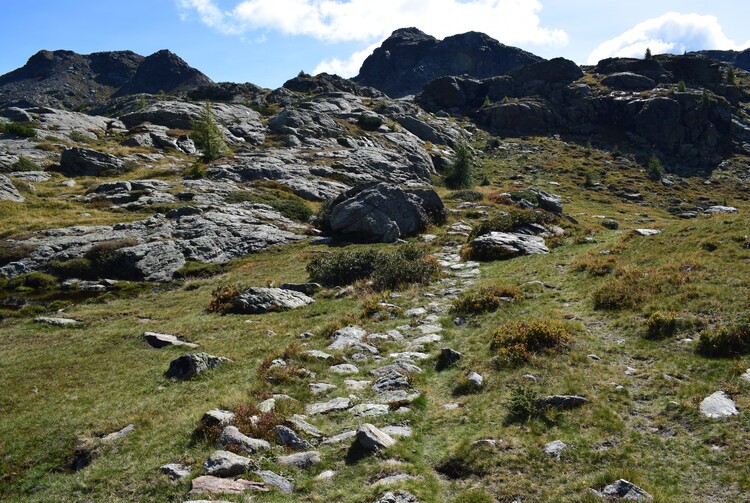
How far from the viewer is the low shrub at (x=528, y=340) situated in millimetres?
14818

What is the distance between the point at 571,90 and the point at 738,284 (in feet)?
516

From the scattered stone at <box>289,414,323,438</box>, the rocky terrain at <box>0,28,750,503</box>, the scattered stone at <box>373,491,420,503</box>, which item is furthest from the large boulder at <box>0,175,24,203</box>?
the scattered stone at <box>373,491,420,503</box>

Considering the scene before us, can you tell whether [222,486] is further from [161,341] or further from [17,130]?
[17,130]

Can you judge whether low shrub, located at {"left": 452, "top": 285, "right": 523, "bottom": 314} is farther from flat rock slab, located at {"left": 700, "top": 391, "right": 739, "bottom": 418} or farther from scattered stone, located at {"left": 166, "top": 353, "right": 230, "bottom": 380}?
scattered stone, located at {"left": 166, "top": 353, "right": 230, "bottom": 380}

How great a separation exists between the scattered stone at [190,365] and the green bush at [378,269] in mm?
11884

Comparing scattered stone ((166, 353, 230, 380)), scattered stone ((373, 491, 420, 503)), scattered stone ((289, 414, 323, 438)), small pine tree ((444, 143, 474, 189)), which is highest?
small pine tree ((444, 143, 474, 189))

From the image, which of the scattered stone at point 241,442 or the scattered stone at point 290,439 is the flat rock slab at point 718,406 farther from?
the scattered stone at point 241,442

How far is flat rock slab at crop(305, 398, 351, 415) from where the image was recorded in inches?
519

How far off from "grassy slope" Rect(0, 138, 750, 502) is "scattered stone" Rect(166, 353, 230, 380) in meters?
0.53

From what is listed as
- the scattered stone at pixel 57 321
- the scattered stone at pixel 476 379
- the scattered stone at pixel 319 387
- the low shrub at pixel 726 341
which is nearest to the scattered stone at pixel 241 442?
the scattered stone at pixel 319 387

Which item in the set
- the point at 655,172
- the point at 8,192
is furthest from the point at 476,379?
the point at 655,172

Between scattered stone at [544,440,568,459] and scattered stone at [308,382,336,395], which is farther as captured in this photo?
scattered stone at [308,382,336,395]

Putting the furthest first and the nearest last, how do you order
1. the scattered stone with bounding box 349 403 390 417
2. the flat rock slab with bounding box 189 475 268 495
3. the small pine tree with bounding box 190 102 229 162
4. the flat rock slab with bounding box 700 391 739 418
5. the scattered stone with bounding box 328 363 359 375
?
1. the small pine tree with bounding box 190 102 229 162
2. the scattered stone with bounding box 328 363 359 375
3. the scattered stone with bounding box 349 403 390 417
4. the flat rock slab with bounding box 700 391 739 418
5. the flat rock slab with bounding box 189 475 268 495

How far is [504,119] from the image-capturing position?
14788 cm
